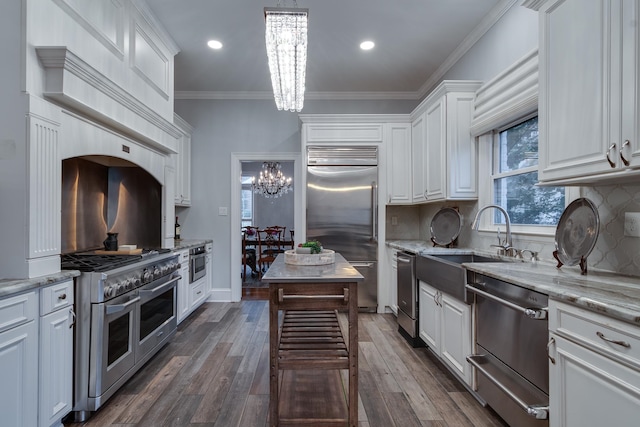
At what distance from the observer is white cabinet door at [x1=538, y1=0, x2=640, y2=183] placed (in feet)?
4.38

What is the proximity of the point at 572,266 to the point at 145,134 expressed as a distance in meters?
3.24

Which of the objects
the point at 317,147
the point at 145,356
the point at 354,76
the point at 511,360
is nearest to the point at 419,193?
the point at 317,147

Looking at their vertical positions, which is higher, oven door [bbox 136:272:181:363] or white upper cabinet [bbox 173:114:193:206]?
white upper cabinet [bbox 173:114:193:206]

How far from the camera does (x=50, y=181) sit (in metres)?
1.82

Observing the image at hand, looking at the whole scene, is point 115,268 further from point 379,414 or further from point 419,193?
point 419,193

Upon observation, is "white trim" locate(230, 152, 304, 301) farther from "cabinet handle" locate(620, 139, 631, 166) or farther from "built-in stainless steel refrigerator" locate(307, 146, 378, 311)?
"cabinet handle" locate(620, 139, 631, 166)

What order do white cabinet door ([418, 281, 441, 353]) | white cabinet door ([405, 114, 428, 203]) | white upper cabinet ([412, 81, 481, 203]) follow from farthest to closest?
white cabinet door ([405, 114, 428, 203]) < white upper cabinet ([412, 81, 481, 203]) < white cabinet door ([418, 281, 441, 353])

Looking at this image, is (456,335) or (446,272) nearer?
(456,335)

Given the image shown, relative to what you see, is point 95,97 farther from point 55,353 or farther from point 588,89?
point 588,89

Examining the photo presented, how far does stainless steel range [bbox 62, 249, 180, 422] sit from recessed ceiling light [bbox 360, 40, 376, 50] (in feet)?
9.43

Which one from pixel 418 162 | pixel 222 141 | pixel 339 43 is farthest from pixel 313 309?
pixel 222 141

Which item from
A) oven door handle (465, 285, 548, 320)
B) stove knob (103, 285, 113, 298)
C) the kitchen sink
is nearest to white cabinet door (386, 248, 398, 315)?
the kitchen sink

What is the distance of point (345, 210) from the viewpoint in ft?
13.4

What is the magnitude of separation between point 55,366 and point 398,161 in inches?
146
